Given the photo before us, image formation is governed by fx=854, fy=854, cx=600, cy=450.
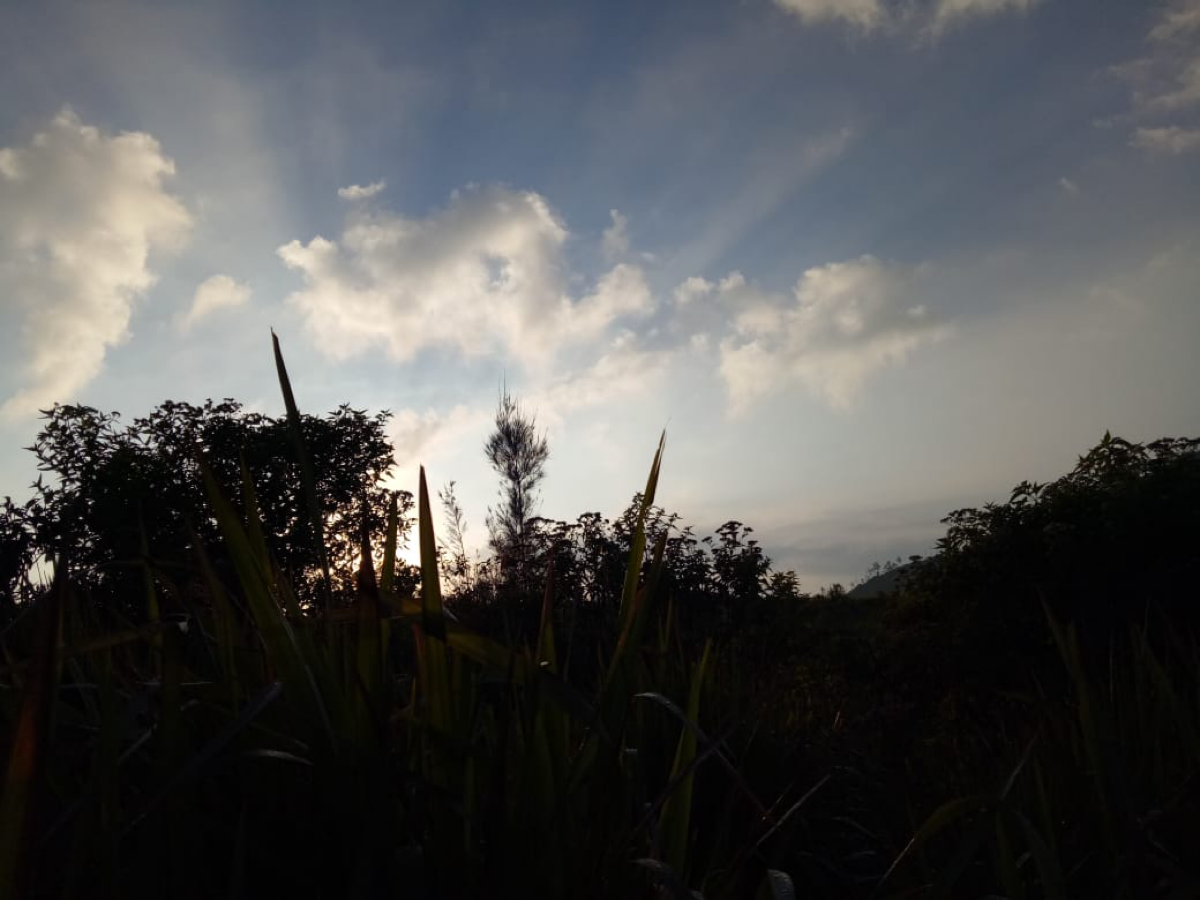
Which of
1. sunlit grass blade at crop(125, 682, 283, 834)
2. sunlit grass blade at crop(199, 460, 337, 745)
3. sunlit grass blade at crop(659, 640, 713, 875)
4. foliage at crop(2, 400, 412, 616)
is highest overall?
foliage at crop(2, 400, 412, 616)

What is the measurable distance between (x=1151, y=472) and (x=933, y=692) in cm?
298

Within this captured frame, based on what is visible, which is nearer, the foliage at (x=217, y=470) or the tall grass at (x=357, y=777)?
the tall grass at (x=357, y=777)

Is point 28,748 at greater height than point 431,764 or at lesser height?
greater

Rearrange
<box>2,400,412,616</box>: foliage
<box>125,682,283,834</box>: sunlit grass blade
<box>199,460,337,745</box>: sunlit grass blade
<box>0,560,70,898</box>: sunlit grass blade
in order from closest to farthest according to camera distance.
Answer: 1. <box>0,560,70,898</box>: sunlit grass blade
2. <box>125,682,283,834</box>: sunlit grass blade
3. <box>199,460,337,745</box>: sunlit grass blade
4. <box>2,400,412,616</box>: foliage

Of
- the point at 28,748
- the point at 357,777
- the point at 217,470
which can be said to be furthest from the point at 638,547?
the point at 217,470

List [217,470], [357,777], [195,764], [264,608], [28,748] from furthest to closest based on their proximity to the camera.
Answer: [217,470] < [264,608] < [357,777] < [195,764] < [28,748]

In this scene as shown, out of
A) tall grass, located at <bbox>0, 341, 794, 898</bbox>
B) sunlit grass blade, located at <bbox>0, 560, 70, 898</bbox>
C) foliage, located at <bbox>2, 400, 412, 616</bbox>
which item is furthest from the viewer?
foliage, located at <bbox>2, 400, 412, 616</bbox>

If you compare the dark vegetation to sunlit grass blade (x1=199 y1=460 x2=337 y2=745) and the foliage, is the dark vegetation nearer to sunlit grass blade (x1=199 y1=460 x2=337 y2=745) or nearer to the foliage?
sunlit grass blade (x1=199 y1=460 x2=337 y2=745)

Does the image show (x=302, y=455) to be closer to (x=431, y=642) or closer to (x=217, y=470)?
(x=431, y=642)

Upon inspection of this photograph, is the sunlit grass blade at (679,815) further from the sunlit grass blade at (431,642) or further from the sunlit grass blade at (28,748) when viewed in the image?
the sunlit grass blade at (28,748)

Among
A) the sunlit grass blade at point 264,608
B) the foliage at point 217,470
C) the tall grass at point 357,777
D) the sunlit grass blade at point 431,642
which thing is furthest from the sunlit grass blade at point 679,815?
the foliage at point 217,470

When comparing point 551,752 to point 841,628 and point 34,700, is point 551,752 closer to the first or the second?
point 34,700

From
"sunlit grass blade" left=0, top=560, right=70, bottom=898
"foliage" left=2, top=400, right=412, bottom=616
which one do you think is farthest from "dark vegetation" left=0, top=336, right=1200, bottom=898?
"foliage" left=2, top=400, right=412, bottom=616

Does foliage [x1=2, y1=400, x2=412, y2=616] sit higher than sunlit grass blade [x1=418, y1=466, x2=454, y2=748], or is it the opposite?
foliage [x1=2, y1=400, x2=412, y2=616]
